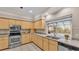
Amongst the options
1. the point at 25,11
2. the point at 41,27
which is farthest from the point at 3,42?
the point at 41,27

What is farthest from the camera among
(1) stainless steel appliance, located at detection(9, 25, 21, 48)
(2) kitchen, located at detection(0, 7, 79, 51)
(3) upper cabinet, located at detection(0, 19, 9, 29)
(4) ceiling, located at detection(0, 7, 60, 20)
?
(1) stainless steel appliance, located at detection(9, 25, 21, 48)

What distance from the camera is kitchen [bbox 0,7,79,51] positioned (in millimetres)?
2037

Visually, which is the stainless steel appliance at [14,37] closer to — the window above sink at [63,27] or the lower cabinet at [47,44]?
the lower cabinet at [47,44]

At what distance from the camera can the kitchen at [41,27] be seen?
2.04m

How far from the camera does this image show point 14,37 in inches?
144

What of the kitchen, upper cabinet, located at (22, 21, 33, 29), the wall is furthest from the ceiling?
upper cabinet, located at (22, 21, 33, 29)

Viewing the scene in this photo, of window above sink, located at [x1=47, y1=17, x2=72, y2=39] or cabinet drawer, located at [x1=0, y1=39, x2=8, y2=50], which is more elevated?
window above sink, located at [x1=47, y1=17, x2=72, y2=39]

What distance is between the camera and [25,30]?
4.89 metres

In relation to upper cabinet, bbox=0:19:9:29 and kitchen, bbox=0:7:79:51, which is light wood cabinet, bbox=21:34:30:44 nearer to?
kitchen, bbox=0:7:79:51

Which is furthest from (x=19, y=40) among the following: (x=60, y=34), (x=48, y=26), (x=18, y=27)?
(x=60, y=34)

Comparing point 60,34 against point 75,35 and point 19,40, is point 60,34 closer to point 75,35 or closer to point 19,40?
point 75,35

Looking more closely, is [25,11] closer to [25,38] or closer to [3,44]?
[3,44]
